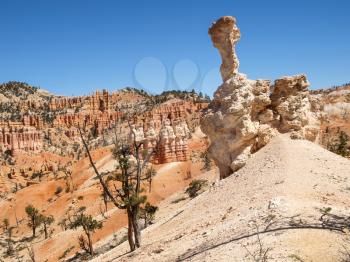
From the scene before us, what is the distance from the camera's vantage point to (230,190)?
1623 centimetres

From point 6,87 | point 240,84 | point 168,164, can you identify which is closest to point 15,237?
point 168,164

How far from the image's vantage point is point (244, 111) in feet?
63.9

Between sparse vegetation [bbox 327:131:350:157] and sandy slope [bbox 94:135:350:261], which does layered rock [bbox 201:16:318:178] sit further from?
sparse vegetation [bbox 327:131:350:157]

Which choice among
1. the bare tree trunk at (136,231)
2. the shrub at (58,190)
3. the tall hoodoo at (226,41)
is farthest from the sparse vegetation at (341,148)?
the shrub at (58,190)

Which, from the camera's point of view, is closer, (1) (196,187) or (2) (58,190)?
(1) (196,187)

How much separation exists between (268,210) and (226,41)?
471 inches

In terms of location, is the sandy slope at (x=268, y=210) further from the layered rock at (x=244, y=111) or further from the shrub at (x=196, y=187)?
the shrub at (x=196, y=187)

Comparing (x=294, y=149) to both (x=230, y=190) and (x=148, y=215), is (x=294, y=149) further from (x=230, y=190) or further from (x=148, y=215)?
(x=148, y=215)

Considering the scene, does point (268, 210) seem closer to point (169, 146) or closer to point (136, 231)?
point (136, 231)

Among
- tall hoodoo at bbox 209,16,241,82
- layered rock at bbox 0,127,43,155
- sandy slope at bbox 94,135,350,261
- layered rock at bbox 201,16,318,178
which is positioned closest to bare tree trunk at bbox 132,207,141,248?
sandy slope at bbox 94,135,350,261

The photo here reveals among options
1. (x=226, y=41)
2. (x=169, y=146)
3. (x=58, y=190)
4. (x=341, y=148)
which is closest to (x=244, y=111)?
(x=226, y=41)

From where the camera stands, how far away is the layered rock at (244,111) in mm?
19531

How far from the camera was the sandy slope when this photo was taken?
9.12 meters

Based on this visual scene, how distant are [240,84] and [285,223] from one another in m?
10.8
